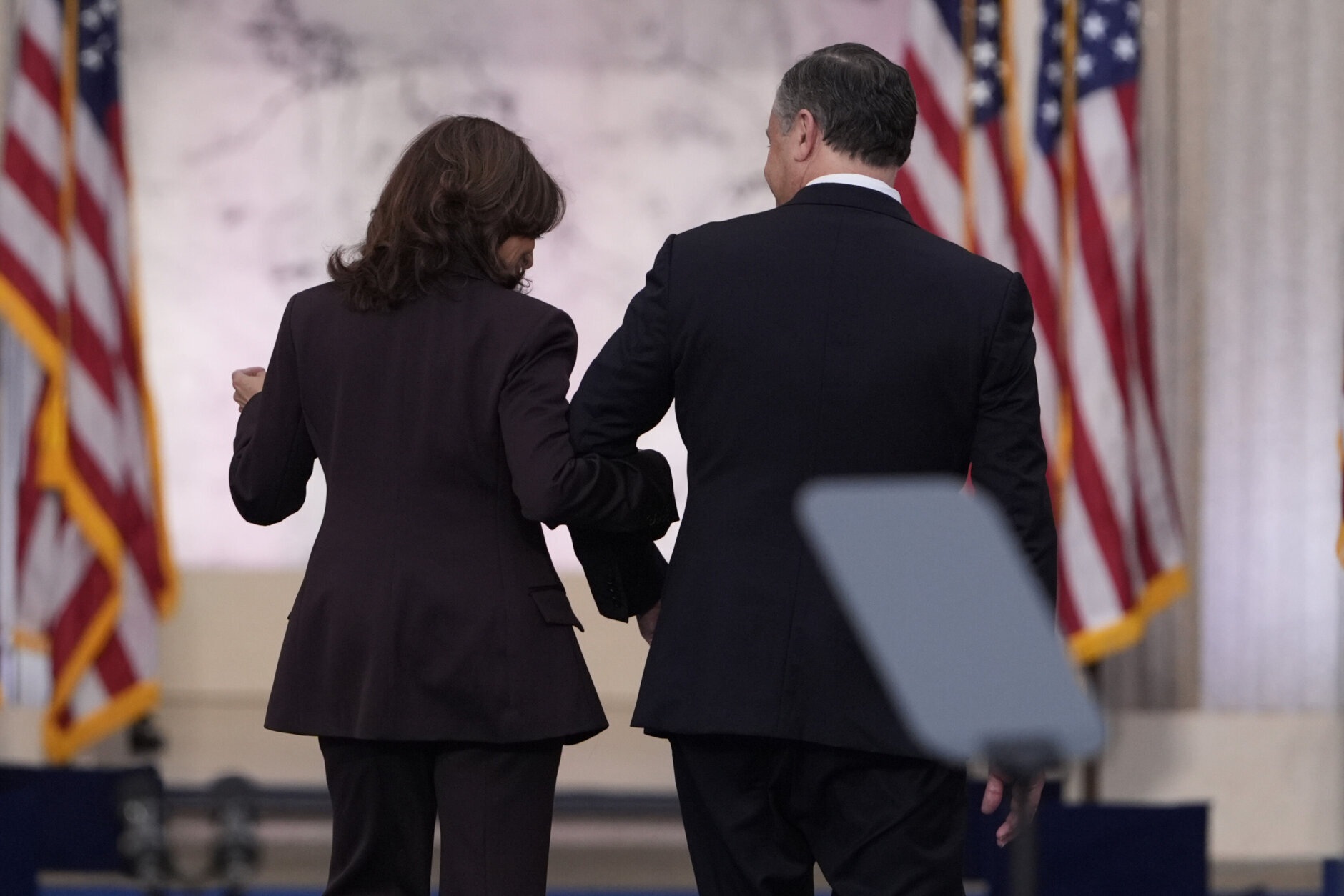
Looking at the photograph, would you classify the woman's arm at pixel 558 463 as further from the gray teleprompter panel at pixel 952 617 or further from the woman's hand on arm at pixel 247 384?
the gray teleprompter panel at pixel 952 617

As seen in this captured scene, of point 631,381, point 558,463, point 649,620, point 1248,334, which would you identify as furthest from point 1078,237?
point 558,463

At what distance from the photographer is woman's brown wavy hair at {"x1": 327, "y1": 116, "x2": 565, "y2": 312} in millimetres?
2350

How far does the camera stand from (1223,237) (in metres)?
5.45

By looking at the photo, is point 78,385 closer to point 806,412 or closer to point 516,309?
point 516,309

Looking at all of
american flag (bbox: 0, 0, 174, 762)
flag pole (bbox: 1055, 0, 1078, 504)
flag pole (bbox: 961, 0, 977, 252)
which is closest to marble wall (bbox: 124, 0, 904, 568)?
american flag (bbox: 0, 0, 174, 762)

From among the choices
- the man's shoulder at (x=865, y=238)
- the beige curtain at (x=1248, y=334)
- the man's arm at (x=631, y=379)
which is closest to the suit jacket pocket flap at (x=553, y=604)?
the man's arm at (x=631, y=379)

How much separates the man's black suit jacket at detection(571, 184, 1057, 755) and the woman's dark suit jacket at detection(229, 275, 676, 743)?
0.50ft

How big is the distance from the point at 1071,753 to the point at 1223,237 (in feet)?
16.2

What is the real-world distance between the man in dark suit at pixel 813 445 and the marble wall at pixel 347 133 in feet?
11.3

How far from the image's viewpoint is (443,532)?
2307 mm

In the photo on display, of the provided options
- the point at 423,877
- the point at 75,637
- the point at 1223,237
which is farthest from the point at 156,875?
the point at 1223,237

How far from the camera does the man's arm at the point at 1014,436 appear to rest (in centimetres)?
219

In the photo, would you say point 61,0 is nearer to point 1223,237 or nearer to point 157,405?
point 157,405

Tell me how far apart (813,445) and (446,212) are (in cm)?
67
